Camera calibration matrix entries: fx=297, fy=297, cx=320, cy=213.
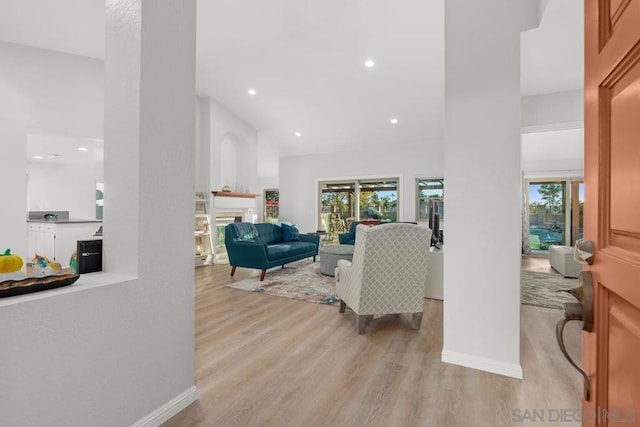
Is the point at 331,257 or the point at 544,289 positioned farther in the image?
the point at 331,257

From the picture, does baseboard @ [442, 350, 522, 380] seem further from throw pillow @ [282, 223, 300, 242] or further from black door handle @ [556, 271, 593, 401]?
throw pillow @ [282, 223, 300, 242]

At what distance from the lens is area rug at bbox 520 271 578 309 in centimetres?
375

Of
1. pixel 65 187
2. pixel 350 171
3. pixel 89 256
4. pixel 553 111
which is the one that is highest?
pixel 553 111

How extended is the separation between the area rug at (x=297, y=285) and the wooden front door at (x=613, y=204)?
3.19 metres

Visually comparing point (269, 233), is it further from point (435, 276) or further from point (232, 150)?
point (435, 276)

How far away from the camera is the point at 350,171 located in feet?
27.6

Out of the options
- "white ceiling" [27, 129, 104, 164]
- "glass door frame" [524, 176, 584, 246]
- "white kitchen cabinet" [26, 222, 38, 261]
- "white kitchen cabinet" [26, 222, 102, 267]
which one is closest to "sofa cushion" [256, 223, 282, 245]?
"white kitchen cabinet" [26, 222, 102, 267]

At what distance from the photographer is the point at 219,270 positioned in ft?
18.8

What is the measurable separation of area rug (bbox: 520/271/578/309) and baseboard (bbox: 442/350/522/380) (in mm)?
1817

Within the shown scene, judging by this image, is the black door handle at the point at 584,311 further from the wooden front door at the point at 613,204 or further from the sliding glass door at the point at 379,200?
the sliding glass door at the point at 379,200

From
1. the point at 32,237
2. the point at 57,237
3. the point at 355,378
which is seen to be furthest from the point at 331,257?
the point at 32,237

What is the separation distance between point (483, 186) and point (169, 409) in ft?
7.93

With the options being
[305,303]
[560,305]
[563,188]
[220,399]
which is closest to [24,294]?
[220,399]

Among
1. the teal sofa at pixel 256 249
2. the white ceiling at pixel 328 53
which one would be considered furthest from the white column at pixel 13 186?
the teal sofa at pixel 256 249
